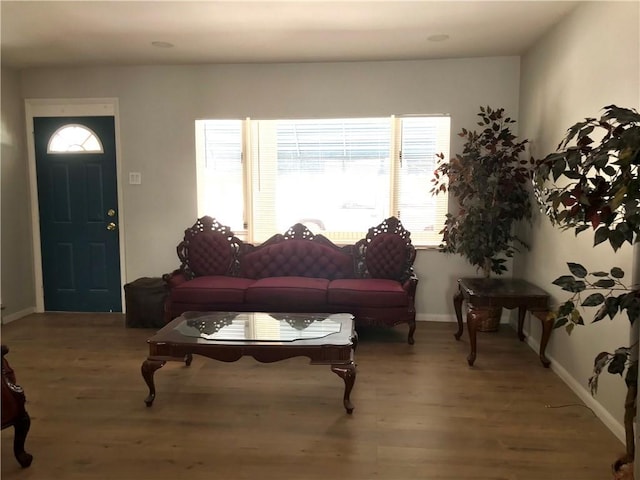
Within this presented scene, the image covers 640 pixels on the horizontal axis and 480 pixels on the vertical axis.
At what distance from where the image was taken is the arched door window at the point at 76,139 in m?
5.02

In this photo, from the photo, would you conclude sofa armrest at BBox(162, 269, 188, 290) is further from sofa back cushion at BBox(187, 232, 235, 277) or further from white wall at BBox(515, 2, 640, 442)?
white wall at BBox(515, 2, 640, 442)

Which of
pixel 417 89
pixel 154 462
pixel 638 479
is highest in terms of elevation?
pixel 417 89

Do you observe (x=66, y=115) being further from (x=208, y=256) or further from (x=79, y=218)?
(x=208, y=256)

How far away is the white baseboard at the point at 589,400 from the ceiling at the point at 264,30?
2.58 metres

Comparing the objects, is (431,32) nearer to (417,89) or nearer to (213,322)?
(417,89)

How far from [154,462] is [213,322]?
1123 millimetres

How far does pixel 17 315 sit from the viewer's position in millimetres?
4980

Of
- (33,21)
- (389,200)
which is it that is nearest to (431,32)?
(389,200)

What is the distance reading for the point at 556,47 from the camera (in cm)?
361

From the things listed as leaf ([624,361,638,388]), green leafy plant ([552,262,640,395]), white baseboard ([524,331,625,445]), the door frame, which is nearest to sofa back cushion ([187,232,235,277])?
A: the door frame

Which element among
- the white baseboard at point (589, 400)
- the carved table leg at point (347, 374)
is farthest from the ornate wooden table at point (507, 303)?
the carved table leg at point (347, 374)

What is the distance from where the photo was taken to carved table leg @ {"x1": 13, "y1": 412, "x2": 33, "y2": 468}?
2.27 metres

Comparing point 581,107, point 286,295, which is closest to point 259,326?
point 286,295

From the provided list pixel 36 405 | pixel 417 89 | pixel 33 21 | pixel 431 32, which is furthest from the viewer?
pixel 417 89
